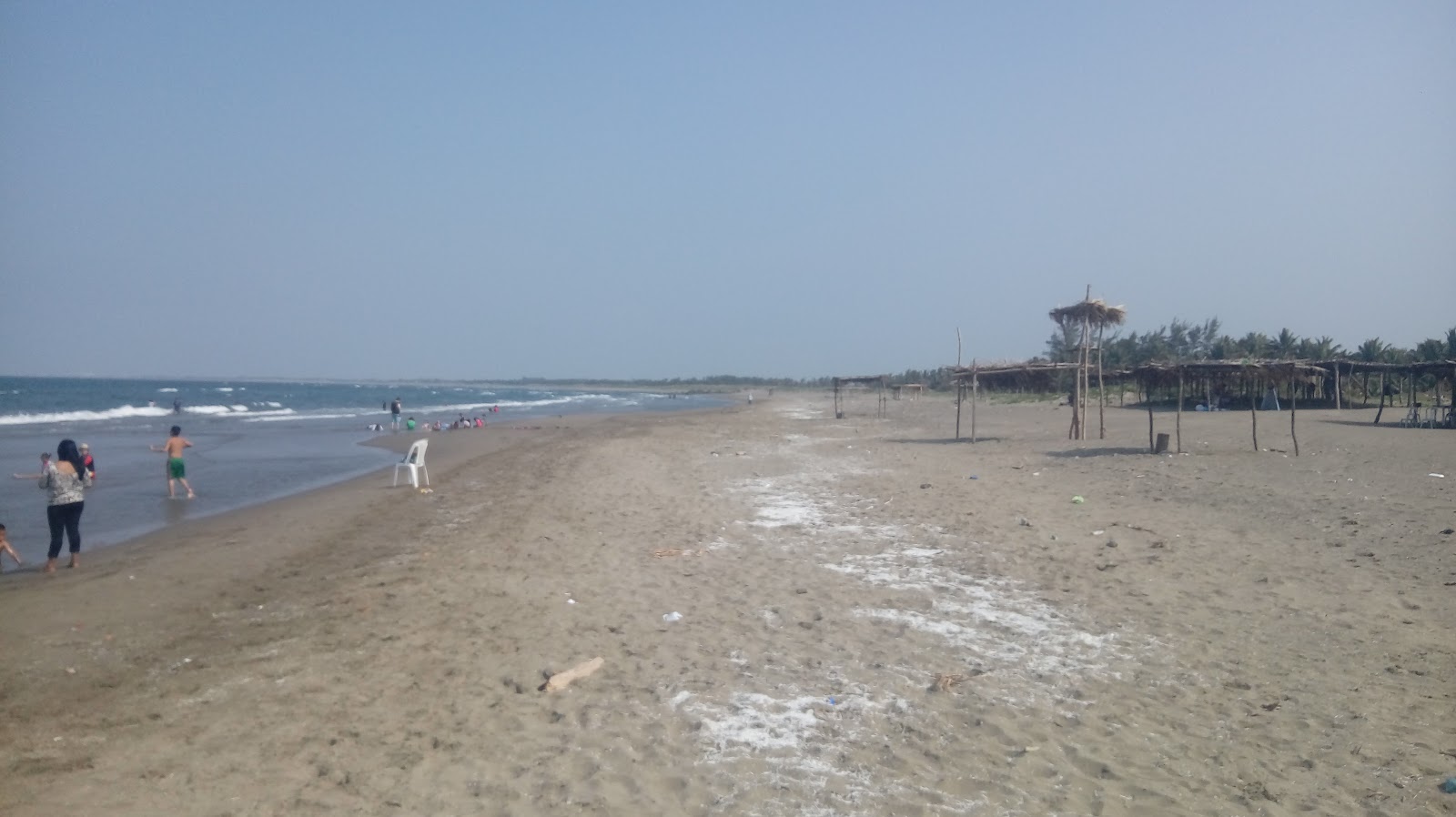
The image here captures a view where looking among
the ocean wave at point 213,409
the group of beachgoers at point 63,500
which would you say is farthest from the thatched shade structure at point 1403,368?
the ocean wave at point 213,409

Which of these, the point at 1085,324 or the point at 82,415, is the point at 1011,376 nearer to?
the point at 1085,324

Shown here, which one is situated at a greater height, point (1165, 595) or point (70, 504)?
point (70, 504)

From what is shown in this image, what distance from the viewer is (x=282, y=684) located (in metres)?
5.11

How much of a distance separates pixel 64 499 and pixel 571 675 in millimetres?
6612

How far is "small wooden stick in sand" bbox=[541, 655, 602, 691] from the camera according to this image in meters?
4.93

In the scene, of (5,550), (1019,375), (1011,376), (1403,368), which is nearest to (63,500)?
(5,550)

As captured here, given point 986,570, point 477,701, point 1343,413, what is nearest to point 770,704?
point 477,701

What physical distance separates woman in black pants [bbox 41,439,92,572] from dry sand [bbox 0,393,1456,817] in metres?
0.44

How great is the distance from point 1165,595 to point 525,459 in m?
14.8

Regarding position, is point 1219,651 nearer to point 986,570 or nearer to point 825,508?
point 986,570

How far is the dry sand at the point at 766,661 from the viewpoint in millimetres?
3795

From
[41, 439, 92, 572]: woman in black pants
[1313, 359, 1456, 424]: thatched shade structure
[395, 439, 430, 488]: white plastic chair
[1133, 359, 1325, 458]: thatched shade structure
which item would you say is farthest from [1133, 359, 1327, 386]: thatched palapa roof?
[41, 439, 92, 572]: woman in black pants

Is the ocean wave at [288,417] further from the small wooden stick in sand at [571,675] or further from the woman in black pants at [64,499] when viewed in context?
the small wooden stick in sand at [571,675]

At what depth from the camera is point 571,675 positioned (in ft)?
16.6
